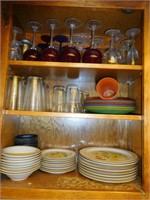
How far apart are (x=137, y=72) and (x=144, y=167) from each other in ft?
1.38

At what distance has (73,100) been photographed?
2.78ft

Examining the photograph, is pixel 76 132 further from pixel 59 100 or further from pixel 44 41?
pixel 44 41

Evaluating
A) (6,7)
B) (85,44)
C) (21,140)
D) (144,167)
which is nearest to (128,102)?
(144,167)

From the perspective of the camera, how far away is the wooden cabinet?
0.63 metres

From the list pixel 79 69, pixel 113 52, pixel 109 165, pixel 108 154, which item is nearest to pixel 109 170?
pixel 109 165

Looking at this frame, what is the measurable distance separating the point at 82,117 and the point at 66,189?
292 millimetres

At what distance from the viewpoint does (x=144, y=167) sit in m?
0.65

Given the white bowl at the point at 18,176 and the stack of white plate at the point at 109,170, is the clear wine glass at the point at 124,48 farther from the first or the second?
the white bowl at the point at 18,176

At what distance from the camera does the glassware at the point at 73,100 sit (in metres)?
0.84

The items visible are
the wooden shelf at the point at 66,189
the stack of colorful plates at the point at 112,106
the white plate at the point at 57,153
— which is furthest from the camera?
the white plate at the point at 57,153

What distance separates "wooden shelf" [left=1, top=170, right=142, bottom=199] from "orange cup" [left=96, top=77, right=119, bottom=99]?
1.34ft

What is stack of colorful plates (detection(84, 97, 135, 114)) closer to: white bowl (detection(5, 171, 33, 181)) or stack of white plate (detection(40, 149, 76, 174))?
stack of white plate (detection(40, 149, 76, 174))

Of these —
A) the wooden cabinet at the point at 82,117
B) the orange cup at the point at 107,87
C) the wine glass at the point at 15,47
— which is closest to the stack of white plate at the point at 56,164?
the wooden cabinet at the point at 82,117

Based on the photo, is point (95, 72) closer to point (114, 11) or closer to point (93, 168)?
point (114, 11)
